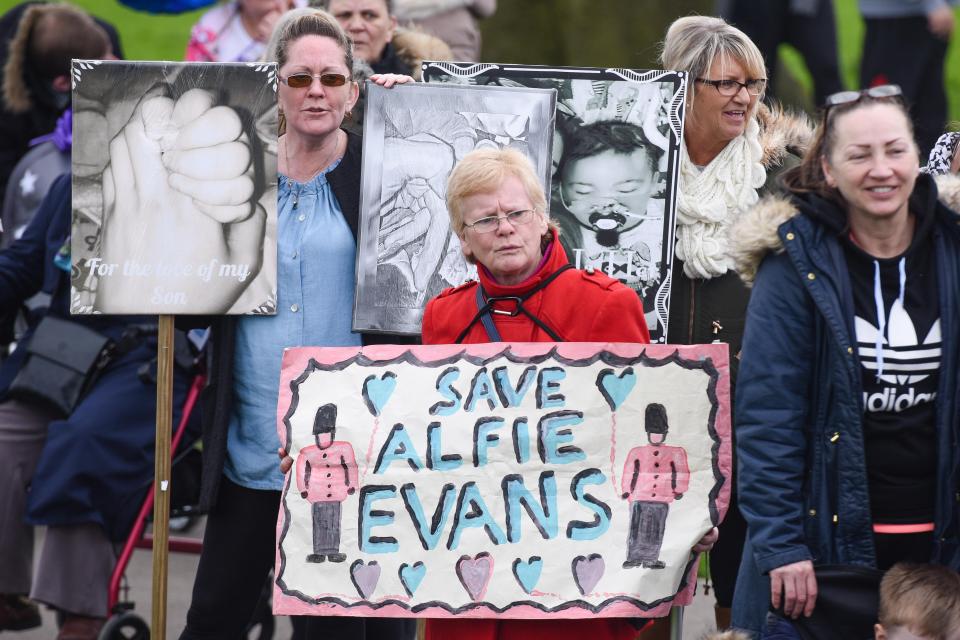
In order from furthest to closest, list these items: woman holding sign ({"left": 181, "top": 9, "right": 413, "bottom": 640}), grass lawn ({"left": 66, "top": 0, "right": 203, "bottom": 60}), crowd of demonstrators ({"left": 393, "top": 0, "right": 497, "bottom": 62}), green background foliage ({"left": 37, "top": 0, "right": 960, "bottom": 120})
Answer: grass lawn ({"left": 66, "top": 0, "right": 203, "bottom": 60})
green background foliage ({"left": 37, "top": 0, "right": 960, "bottom": 120})
crowd of demonstrators ({"left": 393, "top": 0, "right": 497, "bottom": 62})
woman holding sign ({"left": 181, "top": 9, "right": 413, "bottom": 640})

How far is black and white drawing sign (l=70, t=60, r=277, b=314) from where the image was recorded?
454 centimetres

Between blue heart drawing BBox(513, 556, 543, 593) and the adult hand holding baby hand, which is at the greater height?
the adult hand holding baby hand

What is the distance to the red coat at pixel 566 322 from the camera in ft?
12.6

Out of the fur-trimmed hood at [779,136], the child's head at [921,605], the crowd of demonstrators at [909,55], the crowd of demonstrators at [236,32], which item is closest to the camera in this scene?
the child's head at [921,605]

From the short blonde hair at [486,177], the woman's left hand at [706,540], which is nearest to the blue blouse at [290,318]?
the short blonde hair at [486,177]

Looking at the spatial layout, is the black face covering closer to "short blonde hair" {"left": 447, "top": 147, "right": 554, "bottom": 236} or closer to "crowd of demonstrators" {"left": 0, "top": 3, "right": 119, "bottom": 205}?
"crowd of demonstrators" {"left": 0, "top": 3, "right": 119, "bottom": 205}

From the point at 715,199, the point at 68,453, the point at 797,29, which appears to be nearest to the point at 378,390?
the point at 715,199

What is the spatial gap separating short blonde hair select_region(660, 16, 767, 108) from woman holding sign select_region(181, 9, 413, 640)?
1007mm

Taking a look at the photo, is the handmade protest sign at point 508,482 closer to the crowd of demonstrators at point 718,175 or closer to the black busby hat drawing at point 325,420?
the black busby hat drawing at point 325,420

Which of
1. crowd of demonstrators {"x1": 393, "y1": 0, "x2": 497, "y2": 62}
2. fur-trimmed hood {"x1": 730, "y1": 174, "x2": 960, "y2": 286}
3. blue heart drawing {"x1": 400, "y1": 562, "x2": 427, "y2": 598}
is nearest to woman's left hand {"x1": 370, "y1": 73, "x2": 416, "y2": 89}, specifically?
fur-trimmed hood {"x1": 730, "y1": 174, "x2": 960, "y2": 286}

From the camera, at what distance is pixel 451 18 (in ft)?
24.6

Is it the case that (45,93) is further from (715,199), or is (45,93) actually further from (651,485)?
(651,485)

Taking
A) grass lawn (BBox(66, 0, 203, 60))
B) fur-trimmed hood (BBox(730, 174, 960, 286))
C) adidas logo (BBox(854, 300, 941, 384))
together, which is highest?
grass lawn (BBox(66, 0, 203, 60))

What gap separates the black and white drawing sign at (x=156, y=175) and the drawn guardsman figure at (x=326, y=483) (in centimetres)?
78
